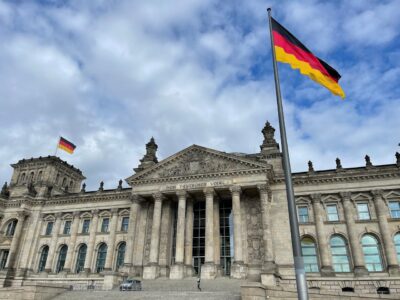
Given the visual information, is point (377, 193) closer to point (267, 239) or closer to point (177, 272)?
point (267, 239)

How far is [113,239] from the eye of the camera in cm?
4394

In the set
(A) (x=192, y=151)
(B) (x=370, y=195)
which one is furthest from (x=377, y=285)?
(A) (x=192, y=151)

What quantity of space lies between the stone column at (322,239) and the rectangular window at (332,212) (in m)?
0.70

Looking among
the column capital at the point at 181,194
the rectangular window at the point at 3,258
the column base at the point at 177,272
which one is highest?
the column capital at the point at 181,194

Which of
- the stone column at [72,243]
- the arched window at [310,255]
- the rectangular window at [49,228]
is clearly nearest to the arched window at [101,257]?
the stone column at [72,243]

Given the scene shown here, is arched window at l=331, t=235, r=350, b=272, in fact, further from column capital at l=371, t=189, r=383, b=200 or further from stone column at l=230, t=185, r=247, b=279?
stone column at l=230, t=185, r=247, b=279

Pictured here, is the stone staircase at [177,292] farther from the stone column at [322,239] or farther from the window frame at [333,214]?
the window frame at [333,214]

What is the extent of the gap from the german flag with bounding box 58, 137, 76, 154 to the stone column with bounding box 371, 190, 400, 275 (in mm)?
44879

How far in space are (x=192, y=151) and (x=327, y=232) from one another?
58.1ft

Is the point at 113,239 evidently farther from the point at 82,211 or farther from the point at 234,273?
the point at 234,273

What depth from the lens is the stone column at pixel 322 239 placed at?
33781mm

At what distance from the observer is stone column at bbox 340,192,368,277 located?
3267cm

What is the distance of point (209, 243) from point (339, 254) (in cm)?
1388

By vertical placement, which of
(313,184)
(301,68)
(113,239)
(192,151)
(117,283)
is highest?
(192,151)
